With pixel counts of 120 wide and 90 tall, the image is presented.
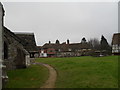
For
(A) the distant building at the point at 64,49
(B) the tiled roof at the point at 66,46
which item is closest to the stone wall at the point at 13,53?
(A) the distant building at the point at 64,49

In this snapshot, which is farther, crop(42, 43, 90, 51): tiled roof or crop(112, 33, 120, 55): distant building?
crop(42, 43, 90, 51): tiled roof

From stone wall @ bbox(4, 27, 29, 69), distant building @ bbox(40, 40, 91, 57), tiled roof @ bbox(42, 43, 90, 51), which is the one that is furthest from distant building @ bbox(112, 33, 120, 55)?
stone wall @ bbox(4, 27, 29, 69)

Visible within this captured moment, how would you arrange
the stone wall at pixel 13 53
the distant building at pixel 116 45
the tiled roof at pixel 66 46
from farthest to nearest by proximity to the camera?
the tiled roof at pixel 66 46
the distant building at pixel 116 45
the stone wall at pixel 13 53

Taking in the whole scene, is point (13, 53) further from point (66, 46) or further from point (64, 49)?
point (66, 46)

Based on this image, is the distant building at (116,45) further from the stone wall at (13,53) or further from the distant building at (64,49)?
the stone wall at (13,53)

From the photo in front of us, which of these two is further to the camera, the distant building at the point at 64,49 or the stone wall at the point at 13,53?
the distant building at the point at 64,49

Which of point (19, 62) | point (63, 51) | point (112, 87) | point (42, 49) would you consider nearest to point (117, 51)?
point (63, 51)

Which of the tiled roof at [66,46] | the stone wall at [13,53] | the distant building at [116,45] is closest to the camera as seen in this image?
the stone wall at [13,53]

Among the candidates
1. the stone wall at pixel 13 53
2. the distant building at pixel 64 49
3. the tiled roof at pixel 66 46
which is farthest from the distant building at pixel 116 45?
the stone wall at pixel 13 53

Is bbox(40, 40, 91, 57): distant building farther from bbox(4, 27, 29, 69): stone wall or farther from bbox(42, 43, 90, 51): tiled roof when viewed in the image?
bbox(4, 27, 29, 69): stone wall

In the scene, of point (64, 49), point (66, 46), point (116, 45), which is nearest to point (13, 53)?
point (116, 45)

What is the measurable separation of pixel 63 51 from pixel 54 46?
580cm

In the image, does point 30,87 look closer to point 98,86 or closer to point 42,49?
point 98,86

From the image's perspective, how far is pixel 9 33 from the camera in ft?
69.7
